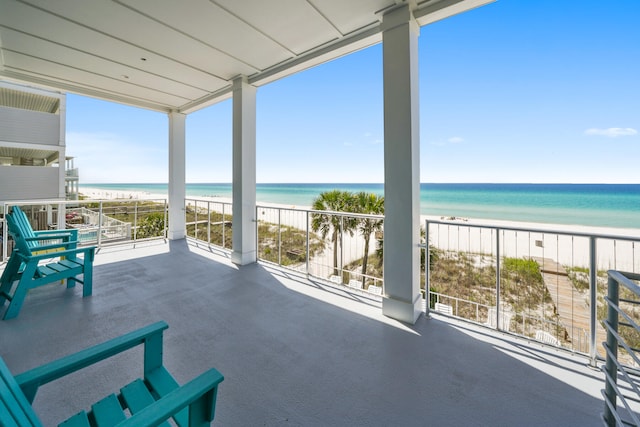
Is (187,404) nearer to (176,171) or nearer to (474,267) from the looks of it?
(176,171)

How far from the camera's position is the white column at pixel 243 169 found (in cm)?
384

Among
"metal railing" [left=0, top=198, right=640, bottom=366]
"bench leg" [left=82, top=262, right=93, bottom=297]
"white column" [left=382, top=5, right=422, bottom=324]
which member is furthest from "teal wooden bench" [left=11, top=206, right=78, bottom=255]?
"white column" [left=382, top=5, right=422, bottom=324]

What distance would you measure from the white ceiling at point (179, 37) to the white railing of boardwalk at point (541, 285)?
2.08 metres

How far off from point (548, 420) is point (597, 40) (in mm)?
18707

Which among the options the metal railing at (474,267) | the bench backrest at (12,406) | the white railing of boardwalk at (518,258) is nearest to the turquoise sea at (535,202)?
the white railing of boardwalk at (518,258)

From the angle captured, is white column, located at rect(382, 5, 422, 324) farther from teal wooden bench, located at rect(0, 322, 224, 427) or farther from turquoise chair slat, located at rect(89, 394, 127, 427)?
turquoise chair slat, located at rect(89, 394, 127, 427)

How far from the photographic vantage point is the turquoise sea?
18422mm

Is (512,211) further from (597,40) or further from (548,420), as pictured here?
(548,420)

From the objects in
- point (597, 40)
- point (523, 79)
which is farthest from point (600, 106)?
point (597, 40)

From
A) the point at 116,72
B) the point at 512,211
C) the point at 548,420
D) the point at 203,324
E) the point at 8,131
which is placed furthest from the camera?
the point at 512,211

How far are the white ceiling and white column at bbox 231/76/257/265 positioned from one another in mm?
293

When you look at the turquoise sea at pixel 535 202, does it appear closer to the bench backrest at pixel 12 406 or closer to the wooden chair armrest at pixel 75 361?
the wooden chair armrest at pixel 75 361

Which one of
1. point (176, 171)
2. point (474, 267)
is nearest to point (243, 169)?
point (176, 171)

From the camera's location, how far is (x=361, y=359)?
1.80 meters
